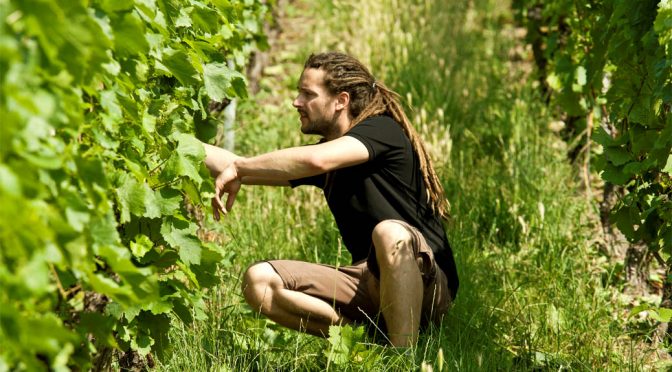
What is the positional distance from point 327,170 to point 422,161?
1.74 ft

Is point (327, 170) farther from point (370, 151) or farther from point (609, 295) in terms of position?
A: point (609, 295)

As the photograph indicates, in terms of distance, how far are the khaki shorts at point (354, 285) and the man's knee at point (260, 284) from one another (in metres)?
0.04

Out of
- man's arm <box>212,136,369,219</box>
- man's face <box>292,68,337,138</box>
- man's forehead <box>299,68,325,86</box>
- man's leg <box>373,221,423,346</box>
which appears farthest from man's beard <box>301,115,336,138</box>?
man's leg <box>373,221,423,346</box>

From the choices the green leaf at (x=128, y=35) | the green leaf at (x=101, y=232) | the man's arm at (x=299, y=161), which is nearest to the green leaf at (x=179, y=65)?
the green leaf at (x=128, y=35)

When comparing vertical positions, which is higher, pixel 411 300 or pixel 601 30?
pixel 601 30

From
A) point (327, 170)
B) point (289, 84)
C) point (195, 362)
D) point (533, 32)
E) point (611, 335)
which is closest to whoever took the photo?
point (195, 362)

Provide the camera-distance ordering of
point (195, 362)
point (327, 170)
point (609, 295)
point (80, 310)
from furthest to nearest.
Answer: point (609, 295), point (327, 170), point (195, 362), point (80, 310)

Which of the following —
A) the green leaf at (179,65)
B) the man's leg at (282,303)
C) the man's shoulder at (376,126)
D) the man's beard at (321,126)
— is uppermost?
the green leaf at (179,65)

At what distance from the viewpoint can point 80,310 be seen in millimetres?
2295

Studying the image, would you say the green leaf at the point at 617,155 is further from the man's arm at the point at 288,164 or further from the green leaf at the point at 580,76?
the green leaf at the point at 580,76

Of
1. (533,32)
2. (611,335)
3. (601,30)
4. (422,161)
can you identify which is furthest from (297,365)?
(533,32)

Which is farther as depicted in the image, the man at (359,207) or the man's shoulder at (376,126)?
the man's shoulder at (376,126)

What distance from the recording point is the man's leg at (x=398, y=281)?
3.51 metres

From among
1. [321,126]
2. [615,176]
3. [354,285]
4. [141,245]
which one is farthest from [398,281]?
[141,245]
